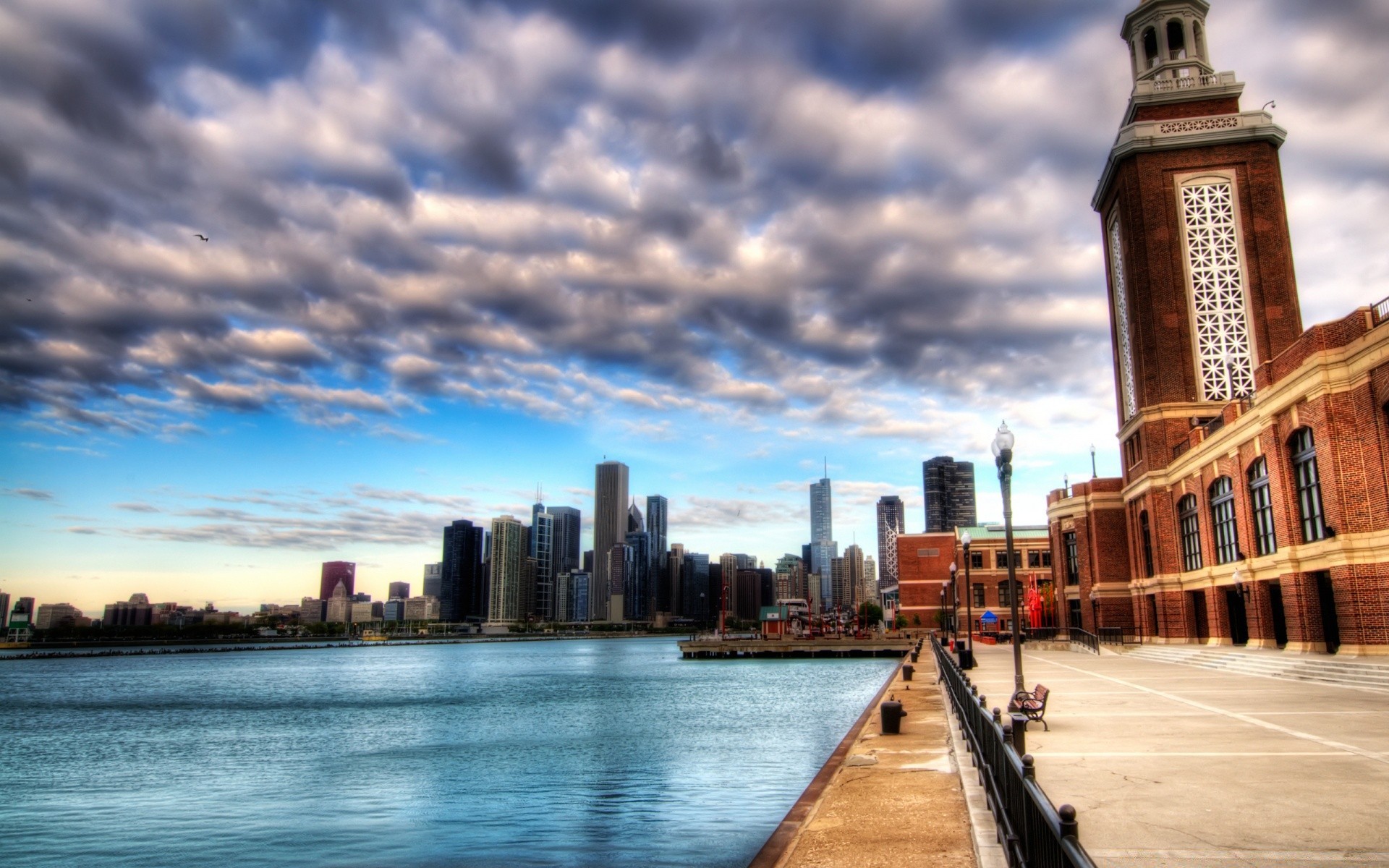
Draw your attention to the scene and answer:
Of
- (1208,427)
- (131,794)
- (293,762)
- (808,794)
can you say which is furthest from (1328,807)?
(1208,427)

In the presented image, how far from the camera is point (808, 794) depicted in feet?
55.8

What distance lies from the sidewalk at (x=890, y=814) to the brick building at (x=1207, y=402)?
24.2 metres

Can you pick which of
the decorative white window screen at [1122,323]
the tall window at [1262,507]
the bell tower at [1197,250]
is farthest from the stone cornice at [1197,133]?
Result: the tall window at [1262,507]

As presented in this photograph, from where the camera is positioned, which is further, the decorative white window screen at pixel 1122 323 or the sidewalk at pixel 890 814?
the decorative white window screen at pixel 1122 323

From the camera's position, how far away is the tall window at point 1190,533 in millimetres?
→ 53094

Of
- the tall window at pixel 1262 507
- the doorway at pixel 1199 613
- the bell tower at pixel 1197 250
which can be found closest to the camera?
the tall window at pixel 1262 507

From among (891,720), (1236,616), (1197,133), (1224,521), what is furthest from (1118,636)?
(891,720)

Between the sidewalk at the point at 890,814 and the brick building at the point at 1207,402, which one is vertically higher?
the brick building at the point at 1207,402

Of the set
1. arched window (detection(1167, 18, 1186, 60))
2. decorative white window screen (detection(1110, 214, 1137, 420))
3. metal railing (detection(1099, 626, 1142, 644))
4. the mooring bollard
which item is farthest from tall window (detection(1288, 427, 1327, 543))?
arched window (detection(1167, 18, 1186, 60))

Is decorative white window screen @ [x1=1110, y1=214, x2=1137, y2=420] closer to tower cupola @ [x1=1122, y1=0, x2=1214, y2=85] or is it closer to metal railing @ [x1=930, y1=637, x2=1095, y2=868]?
tower cupola @ [x1=1122, y1=0, x2=1214, y2=85]

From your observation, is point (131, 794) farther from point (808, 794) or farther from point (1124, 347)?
point (1124, 347)

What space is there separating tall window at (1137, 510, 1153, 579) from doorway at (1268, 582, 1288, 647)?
1681 cm

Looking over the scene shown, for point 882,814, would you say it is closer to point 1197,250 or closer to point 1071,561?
point 1197,250

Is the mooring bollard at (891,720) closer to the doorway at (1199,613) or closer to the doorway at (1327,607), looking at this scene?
the doorway at (1327,607)
